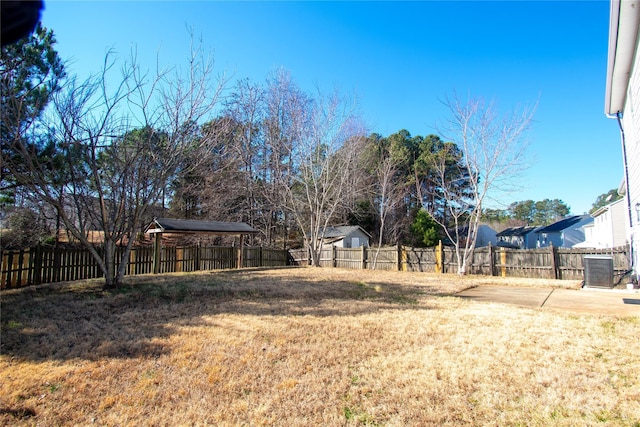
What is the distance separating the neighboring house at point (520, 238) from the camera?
38.8 metres

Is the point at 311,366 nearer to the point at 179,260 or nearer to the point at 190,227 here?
the point at 190,227

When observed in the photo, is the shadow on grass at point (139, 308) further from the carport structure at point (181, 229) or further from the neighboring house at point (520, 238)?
the neighboring house at point (520, 238)

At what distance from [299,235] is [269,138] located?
10.1 meters

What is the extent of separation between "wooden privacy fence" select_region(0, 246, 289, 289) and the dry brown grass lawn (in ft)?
9.74

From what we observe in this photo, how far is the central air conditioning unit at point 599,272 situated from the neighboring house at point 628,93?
691 millimetres

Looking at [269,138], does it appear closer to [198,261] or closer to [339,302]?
[198,261]

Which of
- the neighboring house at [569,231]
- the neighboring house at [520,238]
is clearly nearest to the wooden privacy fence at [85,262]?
the neighboring house at [569,231]

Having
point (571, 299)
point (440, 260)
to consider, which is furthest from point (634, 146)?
point (440, 260)

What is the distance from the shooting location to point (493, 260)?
1480 cm

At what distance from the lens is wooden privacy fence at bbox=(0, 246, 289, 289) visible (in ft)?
28.5

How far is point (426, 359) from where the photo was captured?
12.6ft

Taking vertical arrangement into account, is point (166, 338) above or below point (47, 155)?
below

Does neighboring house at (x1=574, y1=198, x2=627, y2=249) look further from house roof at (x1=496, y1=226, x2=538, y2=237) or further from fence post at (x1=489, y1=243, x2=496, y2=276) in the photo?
house roof at (x1=496, y1=226, x2=538, y2=237)

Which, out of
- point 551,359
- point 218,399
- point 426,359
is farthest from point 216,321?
point 551,359
